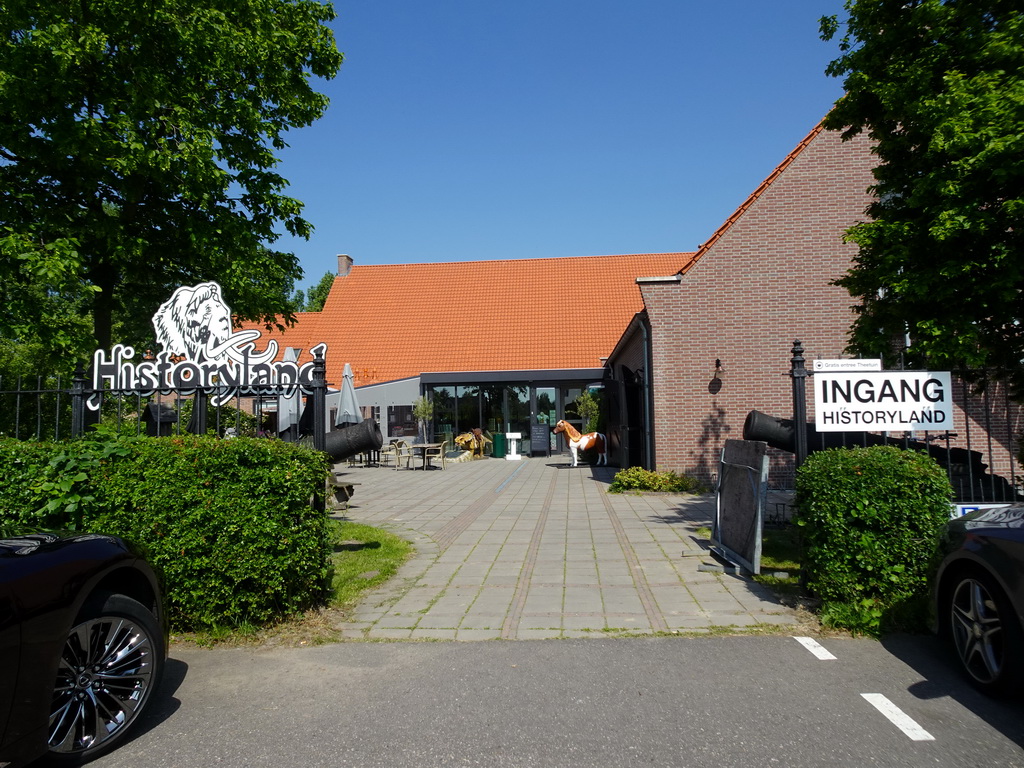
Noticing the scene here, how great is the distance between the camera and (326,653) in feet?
16.1

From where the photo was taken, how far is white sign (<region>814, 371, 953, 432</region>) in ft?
20.3

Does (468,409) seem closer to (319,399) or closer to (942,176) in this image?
(319,399)

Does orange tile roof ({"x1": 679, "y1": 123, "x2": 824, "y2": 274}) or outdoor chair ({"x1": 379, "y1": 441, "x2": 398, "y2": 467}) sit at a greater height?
orange tile roof ({"x1": 679, "y1": 123, "x2": 824, "y2": 274})

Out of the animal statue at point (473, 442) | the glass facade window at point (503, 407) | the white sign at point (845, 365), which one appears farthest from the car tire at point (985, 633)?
the glass facade window at point (503, 407)

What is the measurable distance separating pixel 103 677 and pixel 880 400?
5921 millimetres

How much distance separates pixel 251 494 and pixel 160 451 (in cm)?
76

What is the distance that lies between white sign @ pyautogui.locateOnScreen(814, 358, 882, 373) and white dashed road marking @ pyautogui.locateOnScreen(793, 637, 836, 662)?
7.59 feet

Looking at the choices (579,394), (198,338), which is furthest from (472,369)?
(198,338)

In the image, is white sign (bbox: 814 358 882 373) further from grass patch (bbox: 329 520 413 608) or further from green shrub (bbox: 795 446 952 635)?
grass patch (bbox: 329 520 413 608)

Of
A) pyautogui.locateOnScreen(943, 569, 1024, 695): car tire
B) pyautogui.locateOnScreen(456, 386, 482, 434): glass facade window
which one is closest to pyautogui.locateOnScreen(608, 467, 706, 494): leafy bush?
pyautogui.locateOnScreen(943, 569, 1024, 695): car tire

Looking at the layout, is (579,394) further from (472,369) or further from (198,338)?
(198,338)

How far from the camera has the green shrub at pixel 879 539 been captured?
16.8ft

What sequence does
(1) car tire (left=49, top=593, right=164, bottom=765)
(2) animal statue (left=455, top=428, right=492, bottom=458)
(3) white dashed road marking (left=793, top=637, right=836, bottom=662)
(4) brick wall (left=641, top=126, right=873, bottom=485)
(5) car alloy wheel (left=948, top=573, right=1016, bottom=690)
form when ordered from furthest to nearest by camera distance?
1. (2) animal statue (left=455, top=428, right=492, bottom=458)
2. (4) brick wall (left=641, top=126, right=873, bottom=485)
3. (3) white dashed road marking (left=793, top=637, right=836, bottom=662)
4. (5) car alloy wheel (left=948, top=573, right=1016, bottom=690)
5. (1) car tire (left=49, top=593, right=164, bottom=765)

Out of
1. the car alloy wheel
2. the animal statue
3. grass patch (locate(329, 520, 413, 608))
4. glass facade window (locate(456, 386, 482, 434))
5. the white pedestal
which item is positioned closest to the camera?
the car alloy wheel
